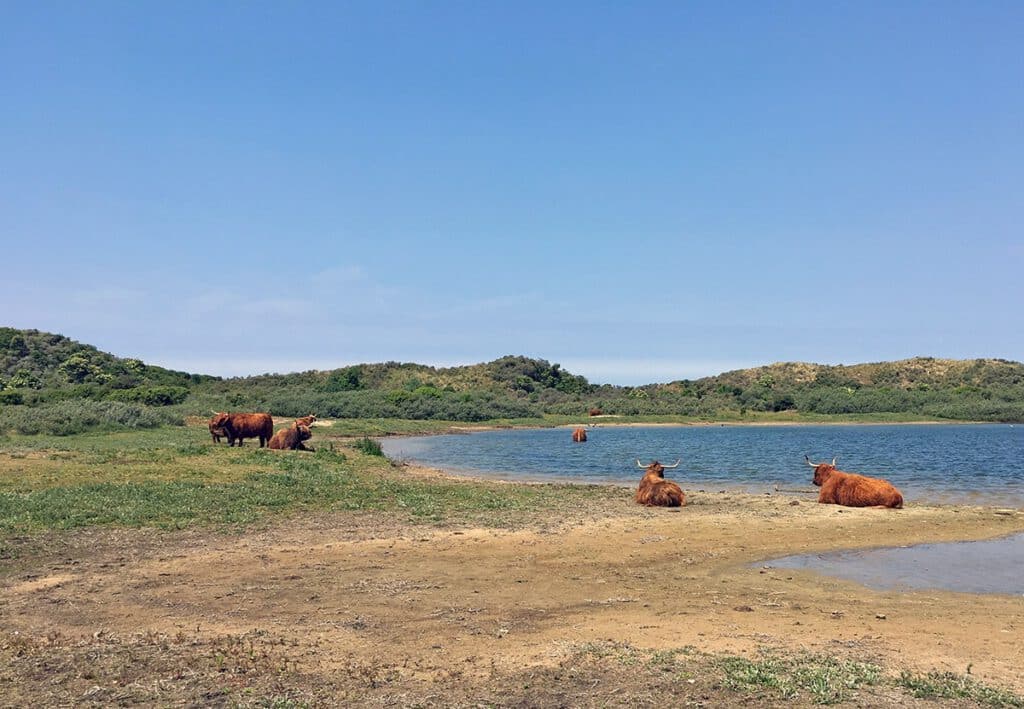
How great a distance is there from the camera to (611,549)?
1381cm

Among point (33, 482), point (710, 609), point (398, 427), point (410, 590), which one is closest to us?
point (710, 609)

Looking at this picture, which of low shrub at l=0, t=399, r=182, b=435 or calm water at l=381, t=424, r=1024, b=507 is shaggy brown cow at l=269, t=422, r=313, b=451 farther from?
low shrub at l=0, t=399, r=182, b=435

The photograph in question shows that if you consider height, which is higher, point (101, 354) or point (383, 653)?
point (101, 354)

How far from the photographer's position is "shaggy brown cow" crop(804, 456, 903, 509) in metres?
19.4

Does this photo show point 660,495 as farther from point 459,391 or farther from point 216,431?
point 459,391

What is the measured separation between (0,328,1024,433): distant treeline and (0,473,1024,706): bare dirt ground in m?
27.0

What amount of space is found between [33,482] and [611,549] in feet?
43.9

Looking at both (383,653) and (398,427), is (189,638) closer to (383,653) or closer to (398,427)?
(383,653)

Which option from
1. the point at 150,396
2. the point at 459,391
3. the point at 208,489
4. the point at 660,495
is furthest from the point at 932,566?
the point at 459,391

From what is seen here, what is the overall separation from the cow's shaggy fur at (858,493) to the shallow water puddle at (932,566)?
4.38 meters

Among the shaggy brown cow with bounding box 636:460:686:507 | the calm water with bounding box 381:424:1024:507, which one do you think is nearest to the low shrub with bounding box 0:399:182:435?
the calm water with bounding box 381:424:1024:507

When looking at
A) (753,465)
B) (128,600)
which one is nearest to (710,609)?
(128,600)

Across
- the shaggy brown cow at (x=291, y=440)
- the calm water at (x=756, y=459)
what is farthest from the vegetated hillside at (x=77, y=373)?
the shaggy brown cow at (x=291, y=440)

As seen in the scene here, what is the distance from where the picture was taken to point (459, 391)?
100250 millimetres
